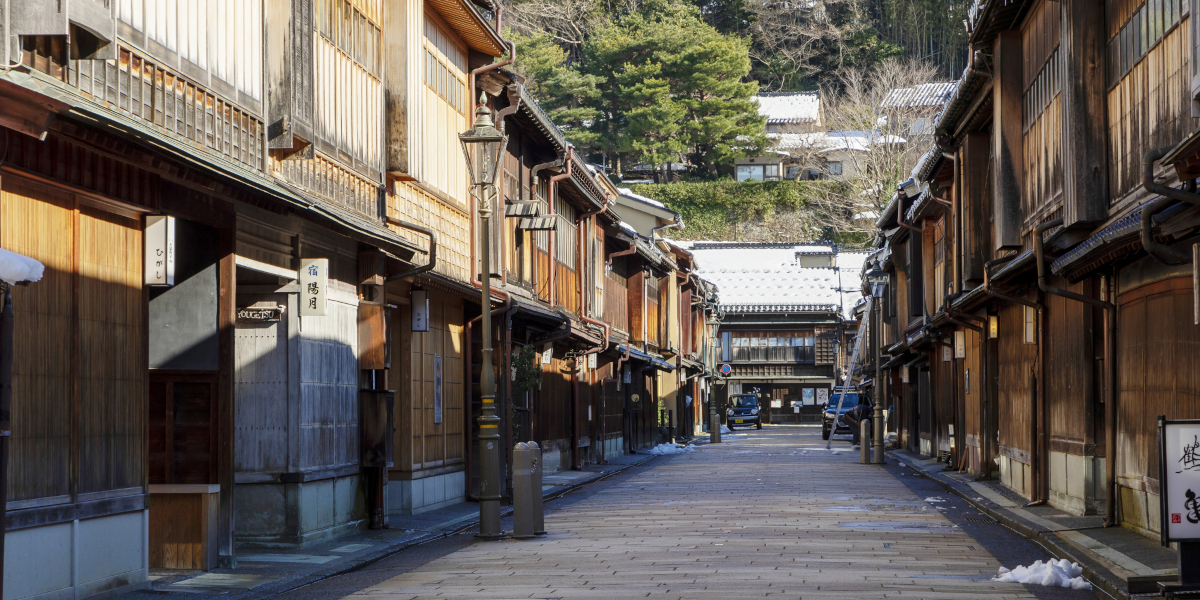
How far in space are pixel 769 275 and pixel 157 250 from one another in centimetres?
6862

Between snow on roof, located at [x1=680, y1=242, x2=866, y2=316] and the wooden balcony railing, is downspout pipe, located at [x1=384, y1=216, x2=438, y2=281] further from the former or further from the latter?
the wooden balcony railing

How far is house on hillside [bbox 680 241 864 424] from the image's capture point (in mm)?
76875

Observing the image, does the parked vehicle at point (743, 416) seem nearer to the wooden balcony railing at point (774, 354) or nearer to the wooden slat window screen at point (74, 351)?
the wooden balcony railing at point (774, 354)

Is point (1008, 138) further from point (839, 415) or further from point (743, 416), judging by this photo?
point (743, 416)

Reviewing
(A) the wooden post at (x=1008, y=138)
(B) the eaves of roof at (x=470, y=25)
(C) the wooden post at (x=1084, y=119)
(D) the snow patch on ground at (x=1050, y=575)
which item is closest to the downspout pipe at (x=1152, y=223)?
(D) the snow patch on ground at (x=1050, y=575)

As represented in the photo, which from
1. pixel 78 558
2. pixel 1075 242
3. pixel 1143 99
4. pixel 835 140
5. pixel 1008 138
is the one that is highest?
pixel 835 140

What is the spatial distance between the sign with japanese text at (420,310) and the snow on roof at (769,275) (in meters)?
58.5

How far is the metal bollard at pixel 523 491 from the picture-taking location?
15797 millimetres

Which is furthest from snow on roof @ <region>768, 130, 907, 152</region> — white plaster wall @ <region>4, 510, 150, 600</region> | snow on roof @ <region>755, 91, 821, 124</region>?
white plaster wall @ <region>4, 510, 150, 600</region>

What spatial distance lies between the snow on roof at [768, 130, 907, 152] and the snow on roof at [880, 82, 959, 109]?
6.70 ft

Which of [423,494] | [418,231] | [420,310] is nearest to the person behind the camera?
[418,231]

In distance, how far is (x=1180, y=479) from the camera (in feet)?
31.8

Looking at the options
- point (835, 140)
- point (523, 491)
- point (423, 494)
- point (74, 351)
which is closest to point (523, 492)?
point (523, 491)

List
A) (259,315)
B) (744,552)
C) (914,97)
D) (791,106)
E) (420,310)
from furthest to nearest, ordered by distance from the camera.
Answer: (791,106) → (914,97) → (420,310) → (259,315) → (744,552)
